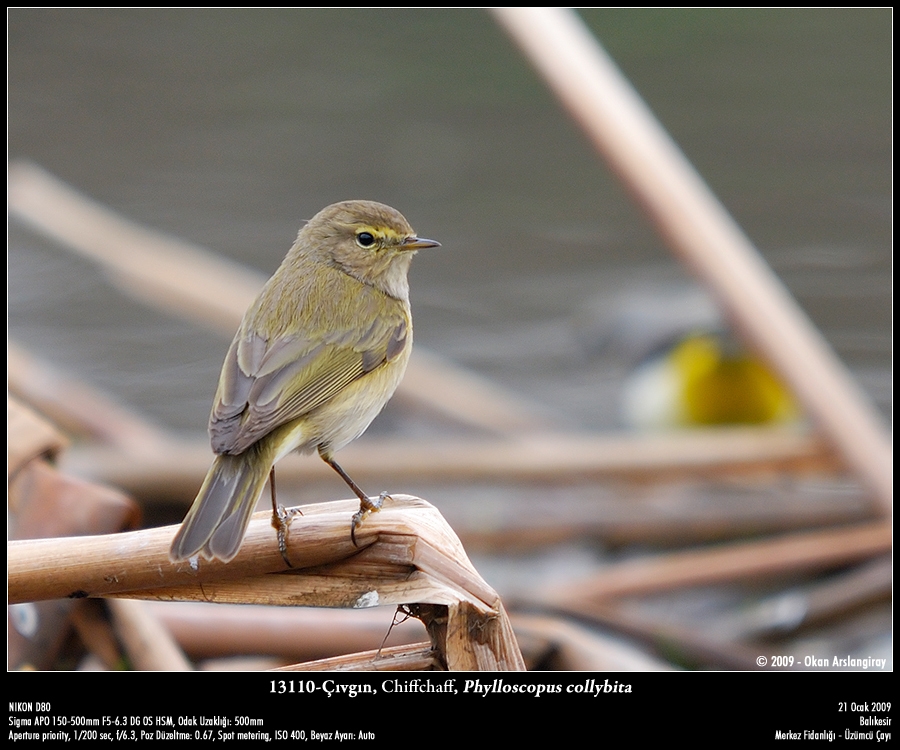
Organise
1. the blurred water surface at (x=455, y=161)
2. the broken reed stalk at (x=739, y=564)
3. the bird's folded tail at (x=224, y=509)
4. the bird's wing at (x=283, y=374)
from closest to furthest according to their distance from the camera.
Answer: the bird's folded tail at (x=224, y=509) < the bird's wing at (x=283, y=374) < the broken reed stalk at (x=739, y=564) < the blurred water surface at (x=455, y=161)

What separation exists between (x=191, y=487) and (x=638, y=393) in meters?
2.66

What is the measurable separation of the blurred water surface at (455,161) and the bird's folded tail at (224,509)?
13.0ft

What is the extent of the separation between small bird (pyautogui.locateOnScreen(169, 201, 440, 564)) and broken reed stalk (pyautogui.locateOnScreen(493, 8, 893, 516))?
53.9 inches

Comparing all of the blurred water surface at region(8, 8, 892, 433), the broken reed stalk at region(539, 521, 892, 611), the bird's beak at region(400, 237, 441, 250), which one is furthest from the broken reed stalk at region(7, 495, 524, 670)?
the blurred water surface at region(8, 8, 892, 433)

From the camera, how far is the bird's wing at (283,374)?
2.35 metres

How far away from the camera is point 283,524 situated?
2078 millimetres

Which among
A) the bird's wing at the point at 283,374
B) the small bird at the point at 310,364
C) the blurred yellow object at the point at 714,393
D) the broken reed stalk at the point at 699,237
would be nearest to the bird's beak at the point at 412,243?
the small bird at the point at 310,364

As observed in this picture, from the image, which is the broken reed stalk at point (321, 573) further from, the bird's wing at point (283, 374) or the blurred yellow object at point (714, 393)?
the blurred yellow object at point (714, 393)

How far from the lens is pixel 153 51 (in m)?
10.1

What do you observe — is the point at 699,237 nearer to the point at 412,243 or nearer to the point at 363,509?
the point at 412,243

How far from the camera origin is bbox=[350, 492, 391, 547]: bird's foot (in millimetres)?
2006
